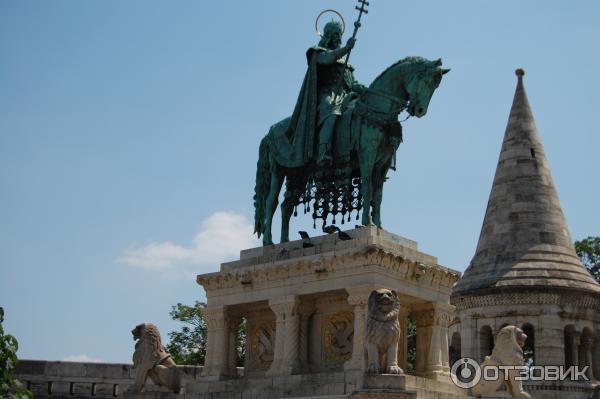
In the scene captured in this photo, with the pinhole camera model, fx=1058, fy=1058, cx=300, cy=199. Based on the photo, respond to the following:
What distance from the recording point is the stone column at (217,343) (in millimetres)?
24797

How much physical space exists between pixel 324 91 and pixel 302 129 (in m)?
1.18

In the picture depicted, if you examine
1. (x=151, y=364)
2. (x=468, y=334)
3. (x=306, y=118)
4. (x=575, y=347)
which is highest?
(x=306, y=118)

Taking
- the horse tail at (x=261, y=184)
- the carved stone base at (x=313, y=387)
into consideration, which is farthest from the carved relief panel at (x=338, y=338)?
the horse tail at (x=261, y=184)

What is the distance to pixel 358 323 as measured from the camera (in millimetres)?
22047

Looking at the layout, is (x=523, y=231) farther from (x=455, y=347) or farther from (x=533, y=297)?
(x=455, y=347)

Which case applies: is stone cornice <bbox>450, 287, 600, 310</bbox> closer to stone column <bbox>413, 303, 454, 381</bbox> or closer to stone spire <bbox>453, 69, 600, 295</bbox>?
stone spire <bbox>453, 69, 600, 295</bbox>

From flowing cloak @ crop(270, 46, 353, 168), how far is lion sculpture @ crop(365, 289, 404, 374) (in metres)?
5.70

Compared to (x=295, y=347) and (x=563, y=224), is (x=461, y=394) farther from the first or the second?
(x=563, y=224)

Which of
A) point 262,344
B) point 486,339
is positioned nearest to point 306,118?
point 262,344

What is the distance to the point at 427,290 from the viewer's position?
23578mm

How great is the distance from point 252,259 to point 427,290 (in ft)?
13.7

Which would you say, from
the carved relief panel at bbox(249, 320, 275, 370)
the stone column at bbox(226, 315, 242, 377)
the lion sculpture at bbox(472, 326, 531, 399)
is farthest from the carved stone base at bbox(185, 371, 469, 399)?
the carved relief panel at bbox(249, 320, 275, 370)

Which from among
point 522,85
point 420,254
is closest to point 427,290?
point 420,254

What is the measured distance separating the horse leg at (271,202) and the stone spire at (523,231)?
39.3 feet
